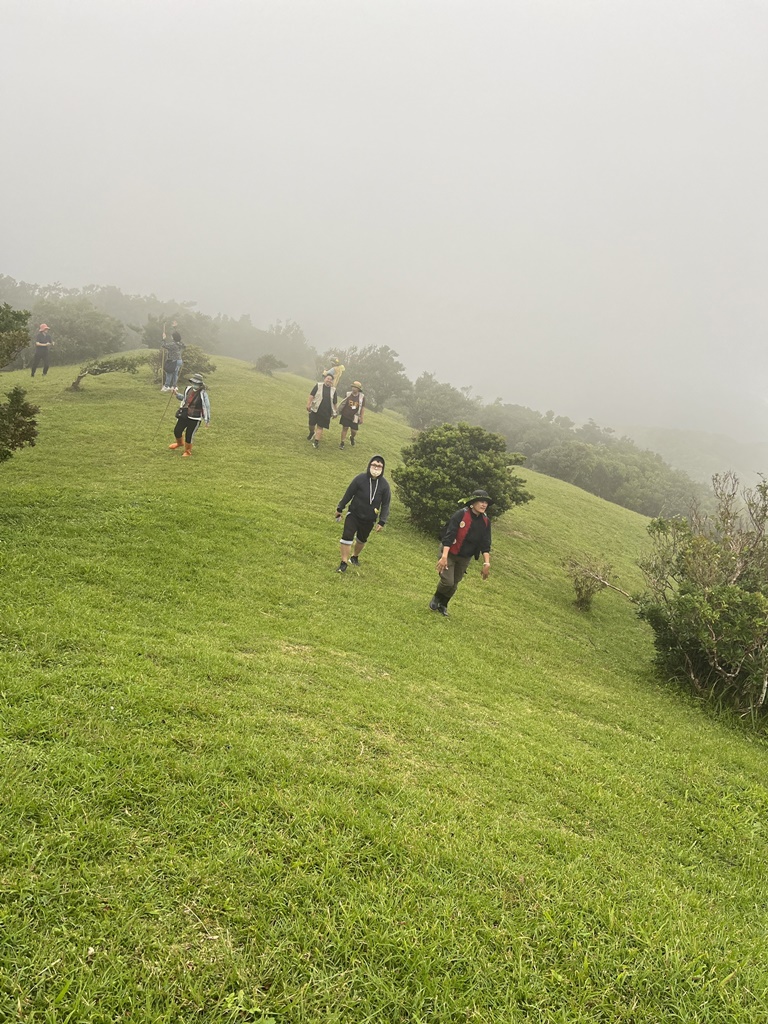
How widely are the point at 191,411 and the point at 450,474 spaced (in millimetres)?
8427

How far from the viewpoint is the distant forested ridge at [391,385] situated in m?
34.8

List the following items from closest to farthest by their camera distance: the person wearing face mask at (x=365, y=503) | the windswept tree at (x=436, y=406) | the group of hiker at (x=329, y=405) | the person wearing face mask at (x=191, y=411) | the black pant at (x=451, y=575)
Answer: the black pant at (x=451, y=575) → the person wearing face mask at (x=365, y=503) → the person wearing face mask at (x=191, y=411) → the group of hiker at (x=329, y=405) → the windswept tree at (x=436, y=406)

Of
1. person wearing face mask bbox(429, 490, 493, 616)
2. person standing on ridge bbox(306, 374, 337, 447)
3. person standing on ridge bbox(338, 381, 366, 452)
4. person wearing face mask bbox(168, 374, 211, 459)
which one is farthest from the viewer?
person standing on ridge bbox(338, 381, 366, 452)


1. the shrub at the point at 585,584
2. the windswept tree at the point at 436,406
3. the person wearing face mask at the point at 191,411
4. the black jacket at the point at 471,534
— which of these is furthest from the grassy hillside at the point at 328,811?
the windswept tree at the point at 436,406

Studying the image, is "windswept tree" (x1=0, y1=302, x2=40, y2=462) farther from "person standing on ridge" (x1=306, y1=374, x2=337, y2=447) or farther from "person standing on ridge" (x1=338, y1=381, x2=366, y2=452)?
"person standing on ridge" (x1=338, y1=381, x2=366, y2=452)

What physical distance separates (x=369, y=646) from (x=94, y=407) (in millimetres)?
17636

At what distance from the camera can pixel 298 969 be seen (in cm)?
250

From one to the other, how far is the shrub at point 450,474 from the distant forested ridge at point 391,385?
1.88 m

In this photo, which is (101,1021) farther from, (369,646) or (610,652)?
(610,652)

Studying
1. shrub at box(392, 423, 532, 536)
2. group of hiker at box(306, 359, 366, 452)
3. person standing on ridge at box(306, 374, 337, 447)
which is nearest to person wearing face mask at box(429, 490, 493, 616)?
shrub at box(392, 423, 532, 536)

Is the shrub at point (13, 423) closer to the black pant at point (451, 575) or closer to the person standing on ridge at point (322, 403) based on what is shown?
the black pant at point (451, 575)

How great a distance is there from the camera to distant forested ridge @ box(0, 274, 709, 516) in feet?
114

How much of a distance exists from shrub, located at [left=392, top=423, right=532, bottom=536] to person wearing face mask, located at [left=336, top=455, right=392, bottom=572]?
4.99 meters

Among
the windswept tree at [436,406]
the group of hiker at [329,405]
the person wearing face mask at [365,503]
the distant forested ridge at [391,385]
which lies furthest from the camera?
the windswept tree at [436,406]
